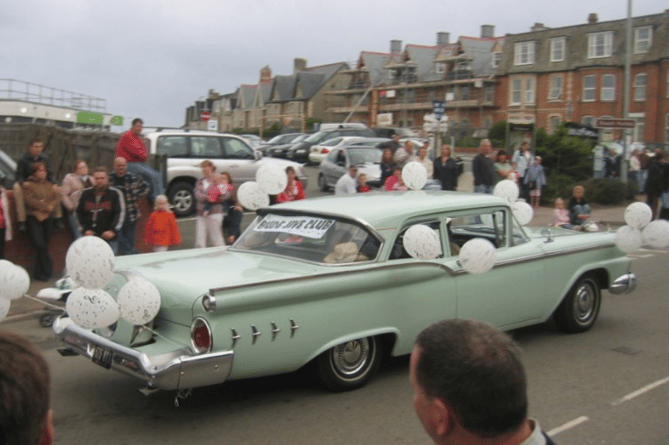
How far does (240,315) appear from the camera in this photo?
216 inches

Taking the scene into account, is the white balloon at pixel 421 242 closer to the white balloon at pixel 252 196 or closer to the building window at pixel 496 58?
the white balloon at pixel 252 196

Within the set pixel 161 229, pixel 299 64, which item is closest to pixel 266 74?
pixel 299 64

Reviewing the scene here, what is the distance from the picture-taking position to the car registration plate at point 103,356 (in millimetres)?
5598

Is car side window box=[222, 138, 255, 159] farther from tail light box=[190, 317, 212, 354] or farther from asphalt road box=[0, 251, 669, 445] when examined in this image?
tail light box=[190, 317, 212, 354]

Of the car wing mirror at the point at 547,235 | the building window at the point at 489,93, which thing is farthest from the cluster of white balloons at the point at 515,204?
the building window at the point at 489,93

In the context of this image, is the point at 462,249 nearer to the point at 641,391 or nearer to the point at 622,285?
the point at 641,391

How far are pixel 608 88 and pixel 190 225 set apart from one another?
4149cm

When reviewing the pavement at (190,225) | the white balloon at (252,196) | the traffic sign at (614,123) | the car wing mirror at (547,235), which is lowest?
the pavement at (190,225)

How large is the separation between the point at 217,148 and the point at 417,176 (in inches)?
367

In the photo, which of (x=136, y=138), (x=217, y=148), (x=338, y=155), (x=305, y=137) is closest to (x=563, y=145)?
(x=338, y=155)

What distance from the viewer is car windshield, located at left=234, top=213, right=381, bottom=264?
6.50m

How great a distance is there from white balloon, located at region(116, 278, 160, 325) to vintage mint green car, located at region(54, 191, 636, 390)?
22 centimetres

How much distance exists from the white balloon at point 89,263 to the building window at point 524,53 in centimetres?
5499

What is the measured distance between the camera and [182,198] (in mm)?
16656
